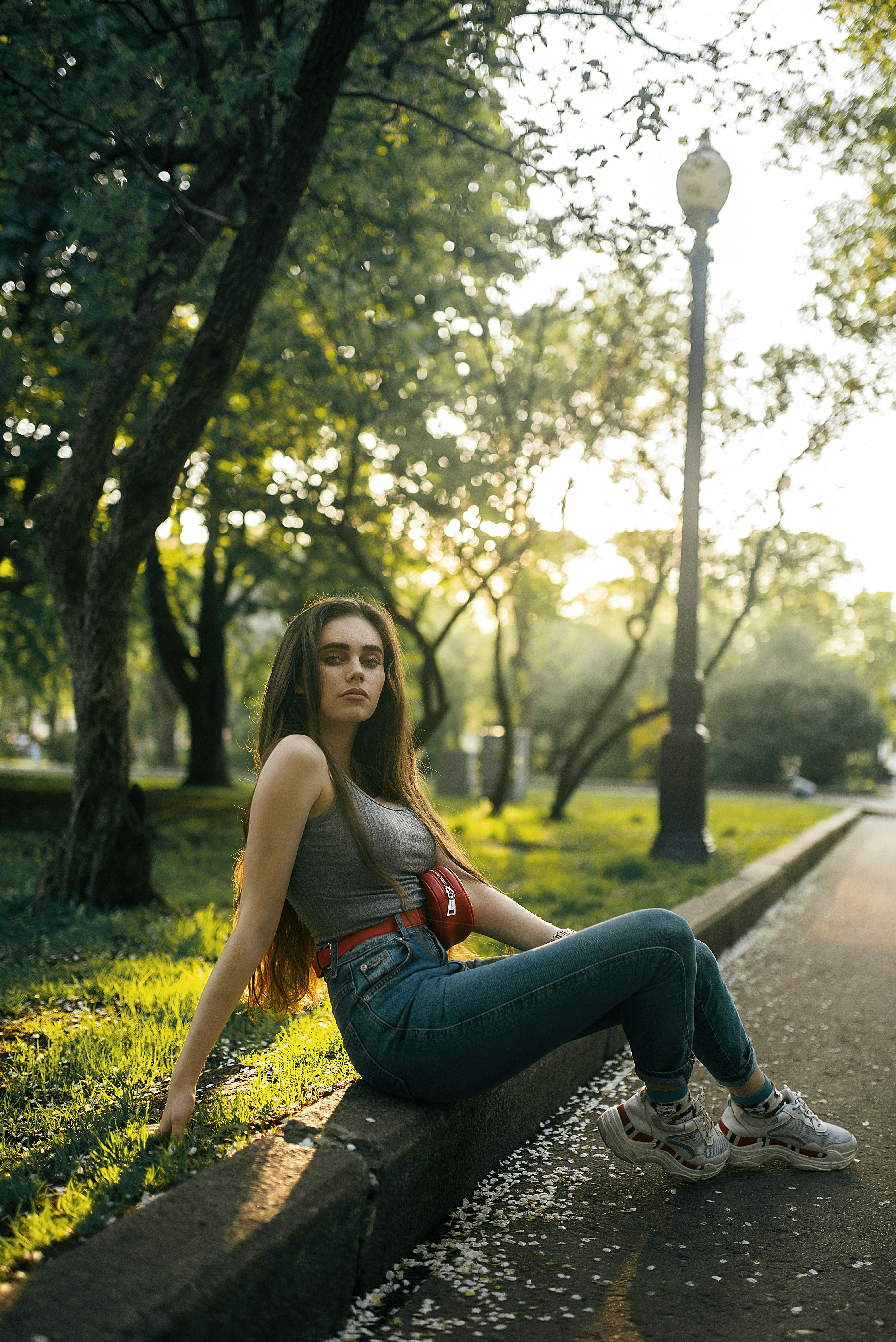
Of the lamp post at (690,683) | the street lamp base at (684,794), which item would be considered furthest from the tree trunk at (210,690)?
the street lamp base at (684,794)

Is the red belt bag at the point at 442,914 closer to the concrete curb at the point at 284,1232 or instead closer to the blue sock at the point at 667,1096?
the concrete curb at the point at 284,1232

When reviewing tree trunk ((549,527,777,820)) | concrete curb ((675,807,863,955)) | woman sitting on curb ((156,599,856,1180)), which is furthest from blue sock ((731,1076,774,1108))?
tree trunk ((549,527,777,820))

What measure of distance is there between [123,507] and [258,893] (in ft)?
12.1

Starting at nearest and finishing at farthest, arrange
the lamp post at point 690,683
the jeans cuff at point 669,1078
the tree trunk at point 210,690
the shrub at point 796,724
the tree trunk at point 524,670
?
the jeans cuff at point 669,1078 < the lamp post at point 690,683 < the tree trunk at point 210,690 < the tree trunk at point 524,670 < the shrub at point 796,724

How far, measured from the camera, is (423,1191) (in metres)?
2.36

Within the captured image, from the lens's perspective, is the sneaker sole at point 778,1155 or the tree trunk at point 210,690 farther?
the tree trunk at point 210,690

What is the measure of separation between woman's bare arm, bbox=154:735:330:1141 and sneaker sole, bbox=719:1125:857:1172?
1.59m

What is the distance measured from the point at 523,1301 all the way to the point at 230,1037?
1.61 m

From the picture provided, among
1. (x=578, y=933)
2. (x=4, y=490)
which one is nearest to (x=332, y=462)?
(x=4, y=490)

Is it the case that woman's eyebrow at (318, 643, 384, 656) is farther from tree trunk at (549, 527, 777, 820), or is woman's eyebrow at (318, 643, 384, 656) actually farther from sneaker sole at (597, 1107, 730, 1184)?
tree trunk at (549, 527, 777, 820)

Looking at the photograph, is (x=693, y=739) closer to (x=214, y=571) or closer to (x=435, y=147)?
(x=435, y=147)

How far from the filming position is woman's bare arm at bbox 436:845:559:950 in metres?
2.92

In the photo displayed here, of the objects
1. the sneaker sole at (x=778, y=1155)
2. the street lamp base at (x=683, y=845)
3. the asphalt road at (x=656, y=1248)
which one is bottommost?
the asphalt road at (x=656, y=1248)

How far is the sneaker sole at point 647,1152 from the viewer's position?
2623mm
